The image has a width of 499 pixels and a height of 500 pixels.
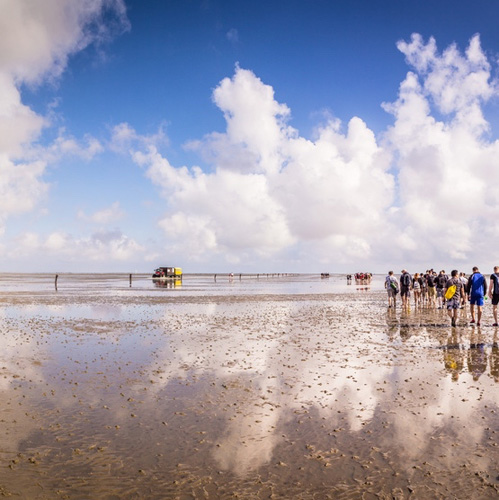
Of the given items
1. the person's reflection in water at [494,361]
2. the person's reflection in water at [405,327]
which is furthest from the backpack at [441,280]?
the person's reflection in water at [494,361]

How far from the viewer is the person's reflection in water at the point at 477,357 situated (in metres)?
11.6

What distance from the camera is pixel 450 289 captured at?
20516 mm

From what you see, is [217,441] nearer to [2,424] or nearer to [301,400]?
[301,400]

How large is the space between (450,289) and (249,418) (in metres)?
16.0

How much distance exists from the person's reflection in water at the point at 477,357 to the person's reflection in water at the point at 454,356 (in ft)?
0.90

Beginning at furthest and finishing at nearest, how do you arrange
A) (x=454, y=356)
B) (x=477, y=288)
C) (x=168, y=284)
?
(x=168, y=284), (x=477, y=288), (x=454, y=356)

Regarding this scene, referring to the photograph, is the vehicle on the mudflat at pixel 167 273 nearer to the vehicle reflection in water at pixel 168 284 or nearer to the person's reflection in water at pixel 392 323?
the vehicle reflection in water at pixel 168 284

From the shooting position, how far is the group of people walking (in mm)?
19922

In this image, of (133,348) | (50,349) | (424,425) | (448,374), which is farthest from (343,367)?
(50,349)

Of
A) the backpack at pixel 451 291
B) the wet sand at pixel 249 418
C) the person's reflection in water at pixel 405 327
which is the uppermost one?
the backpack at pixel 451 291

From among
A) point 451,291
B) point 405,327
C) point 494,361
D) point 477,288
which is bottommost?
point 494,361

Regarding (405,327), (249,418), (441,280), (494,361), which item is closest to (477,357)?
(494,361)

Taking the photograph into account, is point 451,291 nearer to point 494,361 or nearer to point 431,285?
point 494,361

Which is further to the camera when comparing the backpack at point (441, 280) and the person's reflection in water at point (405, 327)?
the backpack at point (441, 280)
